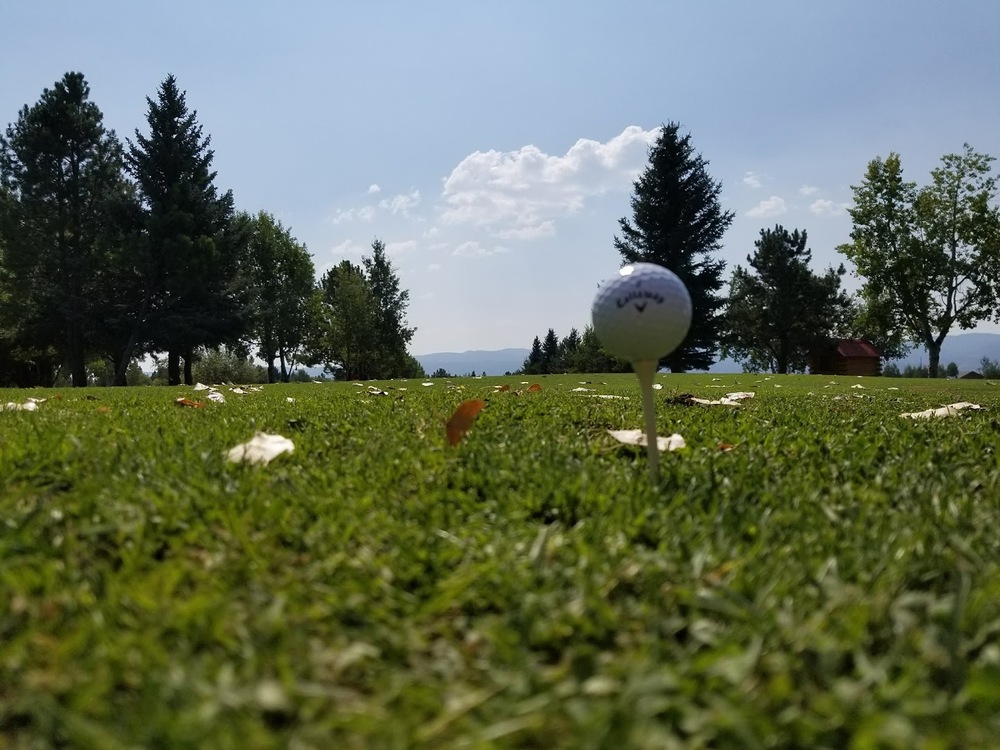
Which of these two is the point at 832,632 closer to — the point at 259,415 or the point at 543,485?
the point at 543,485

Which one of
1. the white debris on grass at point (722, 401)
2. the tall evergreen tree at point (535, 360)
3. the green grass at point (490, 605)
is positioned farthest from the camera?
the tall evergreen tree at point (535, 360)

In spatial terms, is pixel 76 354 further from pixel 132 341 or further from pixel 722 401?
pixel 722 401

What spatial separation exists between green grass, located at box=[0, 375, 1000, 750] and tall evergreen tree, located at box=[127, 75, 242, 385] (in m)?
30.6

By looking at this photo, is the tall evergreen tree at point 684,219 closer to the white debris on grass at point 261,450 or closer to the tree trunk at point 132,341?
the tree trunk at point 132,341

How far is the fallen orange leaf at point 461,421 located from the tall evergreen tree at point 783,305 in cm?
5295

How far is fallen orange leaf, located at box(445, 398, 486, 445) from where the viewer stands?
9.17ft

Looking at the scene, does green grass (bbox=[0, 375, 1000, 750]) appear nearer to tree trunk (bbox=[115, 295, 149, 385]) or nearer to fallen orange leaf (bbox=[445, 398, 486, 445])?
fallen orange leaf (bbox=[445, 398, 486, 445])

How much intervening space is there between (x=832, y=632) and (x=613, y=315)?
1286mm

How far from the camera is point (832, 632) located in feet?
3.62

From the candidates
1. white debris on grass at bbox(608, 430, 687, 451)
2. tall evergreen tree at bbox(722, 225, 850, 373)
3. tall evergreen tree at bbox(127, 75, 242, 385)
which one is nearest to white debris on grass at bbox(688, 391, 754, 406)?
white debris on grass at bbox(608, 430, 687, 451)

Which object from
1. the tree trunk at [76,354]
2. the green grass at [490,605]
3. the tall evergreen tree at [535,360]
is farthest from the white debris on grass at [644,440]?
the tall evergreen tree at [535,360]

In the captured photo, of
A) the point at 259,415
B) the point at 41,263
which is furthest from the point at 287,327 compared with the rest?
the point at 259,415

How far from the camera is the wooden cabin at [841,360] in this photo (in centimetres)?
5453

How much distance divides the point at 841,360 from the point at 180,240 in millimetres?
51283
